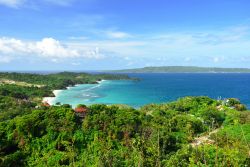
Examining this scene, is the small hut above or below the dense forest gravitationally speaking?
above

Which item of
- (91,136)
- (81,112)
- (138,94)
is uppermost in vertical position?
(81,112)

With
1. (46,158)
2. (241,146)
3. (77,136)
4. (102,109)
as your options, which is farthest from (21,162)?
(241,146)

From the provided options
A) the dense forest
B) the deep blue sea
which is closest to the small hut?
the dense forest

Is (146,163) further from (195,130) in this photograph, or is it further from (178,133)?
(195,130)

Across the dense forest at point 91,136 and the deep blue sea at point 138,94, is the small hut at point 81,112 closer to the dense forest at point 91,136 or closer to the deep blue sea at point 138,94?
the dense forest at point 91,136

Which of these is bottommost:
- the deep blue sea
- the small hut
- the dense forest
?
the deep blue sea

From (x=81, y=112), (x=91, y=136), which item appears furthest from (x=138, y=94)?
(x=91, y=136)

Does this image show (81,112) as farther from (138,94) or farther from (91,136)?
(138,94)

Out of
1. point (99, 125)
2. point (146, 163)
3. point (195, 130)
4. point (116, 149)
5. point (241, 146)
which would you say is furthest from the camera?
point (195, 130)

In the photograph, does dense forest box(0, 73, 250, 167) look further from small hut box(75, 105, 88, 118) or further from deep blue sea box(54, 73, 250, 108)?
deep blue sea box(54, 73, 250, 108)

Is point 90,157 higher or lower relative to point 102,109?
lower

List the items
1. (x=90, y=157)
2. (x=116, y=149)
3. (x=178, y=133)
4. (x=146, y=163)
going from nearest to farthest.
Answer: (x=146, y=163), (x=90, y=157), (x=116, y=149), (x=178, y=133)
